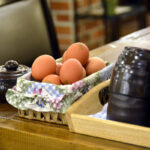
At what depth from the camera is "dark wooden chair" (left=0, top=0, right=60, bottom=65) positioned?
62.3 inches

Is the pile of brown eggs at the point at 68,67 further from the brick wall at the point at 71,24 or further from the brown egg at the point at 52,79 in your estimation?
the brick wall at the point at 71,24

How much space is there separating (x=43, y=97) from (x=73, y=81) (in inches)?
3.2

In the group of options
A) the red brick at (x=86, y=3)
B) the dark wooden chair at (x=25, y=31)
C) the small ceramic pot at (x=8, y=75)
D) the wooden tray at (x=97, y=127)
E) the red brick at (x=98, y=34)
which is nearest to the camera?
the wooden tray at (x=97, y=127)

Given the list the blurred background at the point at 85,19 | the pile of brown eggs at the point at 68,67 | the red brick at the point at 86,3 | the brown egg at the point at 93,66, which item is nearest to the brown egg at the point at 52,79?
the pile of brown eggs at the point at 68,67

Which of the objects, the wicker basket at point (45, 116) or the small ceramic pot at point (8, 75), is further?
the small ceramic pot at point (8, 75)

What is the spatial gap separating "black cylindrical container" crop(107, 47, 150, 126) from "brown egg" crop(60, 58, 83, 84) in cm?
12

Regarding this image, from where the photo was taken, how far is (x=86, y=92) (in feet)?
3.08

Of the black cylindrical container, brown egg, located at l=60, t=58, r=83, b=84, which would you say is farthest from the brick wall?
the black cylindrical container

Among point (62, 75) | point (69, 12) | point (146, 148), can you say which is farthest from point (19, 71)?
point (69, 12)

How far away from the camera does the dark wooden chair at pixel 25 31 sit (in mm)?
1583

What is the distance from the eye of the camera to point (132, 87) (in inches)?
31.3

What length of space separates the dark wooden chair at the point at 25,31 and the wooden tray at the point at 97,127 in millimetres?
706

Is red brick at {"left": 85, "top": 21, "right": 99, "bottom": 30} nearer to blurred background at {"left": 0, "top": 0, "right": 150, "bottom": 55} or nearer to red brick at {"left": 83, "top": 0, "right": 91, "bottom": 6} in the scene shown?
blurred background at {"left": 0, "top": 0, "right": 150, "bottom": 55}

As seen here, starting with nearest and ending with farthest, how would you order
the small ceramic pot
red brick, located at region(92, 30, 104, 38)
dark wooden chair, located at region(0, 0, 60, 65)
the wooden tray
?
the wooden tray
the small ceramic pot
dark wooden chair, located at region(0, 0, 60, 65)
red brick, located at region(92, 30, 104, 38)
